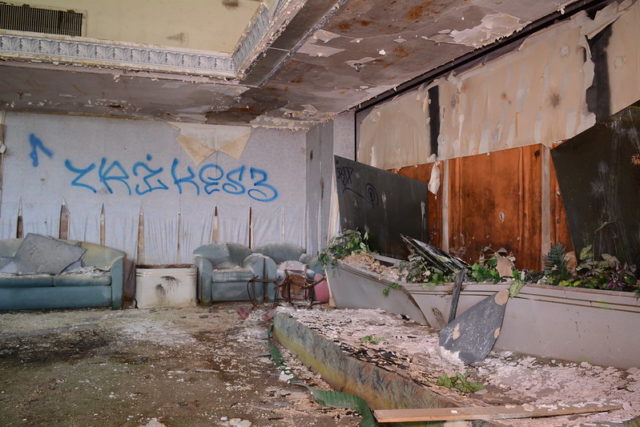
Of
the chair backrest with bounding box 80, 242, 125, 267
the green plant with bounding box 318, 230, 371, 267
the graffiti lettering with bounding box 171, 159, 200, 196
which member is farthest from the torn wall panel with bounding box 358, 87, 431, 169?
the chair backrest with bounding box 80, 242, 125, 267

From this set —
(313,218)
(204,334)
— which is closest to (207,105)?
(313,218)

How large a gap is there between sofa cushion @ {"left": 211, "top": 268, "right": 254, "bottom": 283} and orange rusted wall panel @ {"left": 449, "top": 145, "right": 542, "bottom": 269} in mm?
2883

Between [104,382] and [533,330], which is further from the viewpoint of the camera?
[104,382]

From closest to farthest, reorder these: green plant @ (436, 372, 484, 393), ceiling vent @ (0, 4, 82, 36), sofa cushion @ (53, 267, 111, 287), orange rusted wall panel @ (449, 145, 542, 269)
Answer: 1. green plant @ (436, 372, 484, 393)
2. orange rusted wall panel @ (449, 145, 542, 269)
3. ceiling vent @ (0, 4, 82, 36)
4. sofa cushion @ (53, 267, 111, 287)

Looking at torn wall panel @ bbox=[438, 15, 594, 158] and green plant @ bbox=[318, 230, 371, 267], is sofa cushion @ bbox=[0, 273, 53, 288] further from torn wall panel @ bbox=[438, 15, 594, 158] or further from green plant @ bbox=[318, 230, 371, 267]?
torn wall panel @ bbox=[438, 15, 594, 158]

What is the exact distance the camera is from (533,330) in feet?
9.03

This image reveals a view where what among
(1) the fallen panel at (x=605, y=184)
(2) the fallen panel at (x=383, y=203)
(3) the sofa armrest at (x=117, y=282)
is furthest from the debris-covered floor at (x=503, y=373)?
(3) the sofa armrest at (x=117, y=282)

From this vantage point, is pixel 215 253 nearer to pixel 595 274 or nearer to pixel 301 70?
pixel 301 70

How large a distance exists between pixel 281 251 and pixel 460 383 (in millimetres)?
5163

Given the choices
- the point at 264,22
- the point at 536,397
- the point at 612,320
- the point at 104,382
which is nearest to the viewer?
the point at 536,397

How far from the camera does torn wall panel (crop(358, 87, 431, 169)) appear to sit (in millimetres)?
5078

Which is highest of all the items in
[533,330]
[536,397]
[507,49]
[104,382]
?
[507,49]

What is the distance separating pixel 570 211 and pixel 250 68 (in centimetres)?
309

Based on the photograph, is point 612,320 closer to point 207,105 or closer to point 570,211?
point 570,211
